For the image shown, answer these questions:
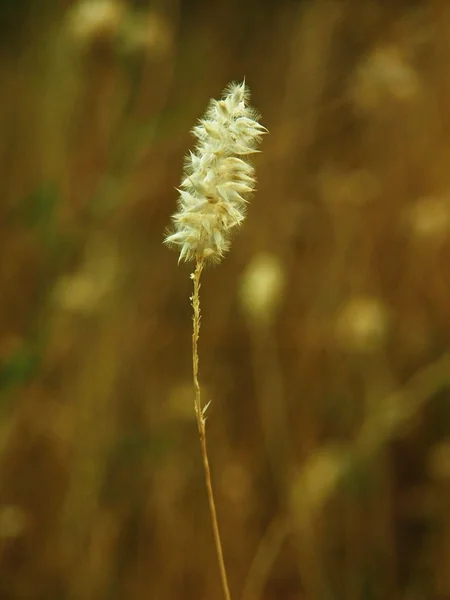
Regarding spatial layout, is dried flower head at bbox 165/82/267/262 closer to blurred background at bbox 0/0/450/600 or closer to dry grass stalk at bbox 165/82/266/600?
dry grass stalk at bbox 165/82/266/600

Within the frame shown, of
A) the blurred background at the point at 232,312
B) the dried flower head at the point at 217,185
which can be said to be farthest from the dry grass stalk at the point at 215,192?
the blurred background at the point at 232,312

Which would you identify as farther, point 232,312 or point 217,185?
point 232,312

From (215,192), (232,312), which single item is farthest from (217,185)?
(232,312)

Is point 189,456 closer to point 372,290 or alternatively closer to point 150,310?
point 150,310

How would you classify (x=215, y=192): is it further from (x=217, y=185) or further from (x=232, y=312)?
(x=232, y=312)

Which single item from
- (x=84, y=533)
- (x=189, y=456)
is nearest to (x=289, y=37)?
(x=189, y=456)

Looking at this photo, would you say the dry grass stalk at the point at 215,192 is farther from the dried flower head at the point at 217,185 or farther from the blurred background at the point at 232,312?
the blurred background at the point at 232,312
